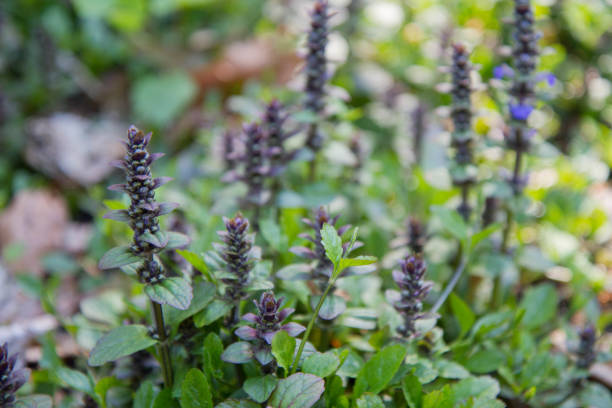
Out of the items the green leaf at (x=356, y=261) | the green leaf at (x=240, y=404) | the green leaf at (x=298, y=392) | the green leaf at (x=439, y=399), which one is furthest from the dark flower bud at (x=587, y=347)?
the green leaf at (x=240, y=404)

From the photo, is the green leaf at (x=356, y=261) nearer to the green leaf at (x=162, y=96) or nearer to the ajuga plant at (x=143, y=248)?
the ajuga plant at (x=143, y=248)

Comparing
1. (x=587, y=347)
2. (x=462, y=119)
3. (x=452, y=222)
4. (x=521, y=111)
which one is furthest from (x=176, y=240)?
(x=587, y=347)

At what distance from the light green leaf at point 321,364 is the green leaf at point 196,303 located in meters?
0.39

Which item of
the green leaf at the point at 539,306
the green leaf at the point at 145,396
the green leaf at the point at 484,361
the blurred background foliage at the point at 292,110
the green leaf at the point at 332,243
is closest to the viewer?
the green leaf at the point at 332,243

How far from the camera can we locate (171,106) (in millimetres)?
4742

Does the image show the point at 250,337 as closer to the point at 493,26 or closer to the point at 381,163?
the point at 381,163

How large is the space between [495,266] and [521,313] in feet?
1.19

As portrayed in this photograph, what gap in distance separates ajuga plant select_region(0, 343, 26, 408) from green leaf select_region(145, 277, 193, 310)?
0.49 metres

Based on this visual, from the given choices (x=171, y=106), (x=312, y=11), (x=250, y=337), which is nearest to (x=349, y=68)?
(x=171, y=106)

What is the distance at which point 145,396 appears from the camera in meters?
2.07

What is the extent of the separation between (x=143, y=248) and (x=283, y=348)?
537 mm

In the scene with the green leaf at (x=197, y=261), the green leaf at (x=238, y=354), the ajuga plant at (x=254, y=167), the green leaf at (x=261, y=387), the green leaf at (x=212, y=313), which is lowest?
the green leaf at (x=261, y=387)

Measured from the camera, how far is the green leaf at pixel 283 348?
1.77 m

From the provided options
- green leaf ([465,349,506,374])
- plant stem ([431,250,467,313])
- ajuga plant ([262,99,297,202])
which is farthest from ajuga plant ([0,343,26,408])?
green leaf ([465,349,506,374])
